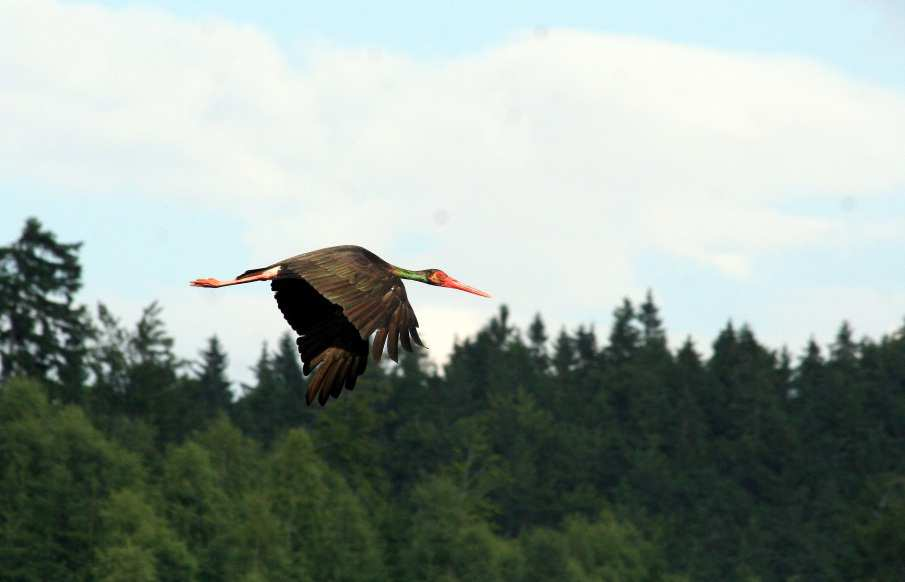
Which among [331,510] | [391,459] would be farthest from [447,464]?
[331,510]

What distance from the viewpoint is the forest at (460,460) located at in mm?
74438

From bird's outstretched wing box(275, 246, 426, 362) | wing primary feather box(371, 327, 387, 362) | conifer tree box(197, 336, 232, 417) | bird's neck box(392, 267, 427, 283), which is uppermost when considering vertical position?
conifer tree box(197, 336, 232, 417)

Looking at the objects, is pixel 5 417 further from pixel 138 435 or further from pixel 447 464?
pixel 447 464

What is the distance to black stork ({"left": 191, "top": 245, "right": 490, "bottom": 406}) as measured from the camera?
17.9 meters

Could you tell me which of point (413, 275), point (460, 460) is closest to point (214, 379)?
point (460, 460)

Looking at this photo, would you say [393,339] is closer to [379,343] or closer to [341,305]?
[379,343]

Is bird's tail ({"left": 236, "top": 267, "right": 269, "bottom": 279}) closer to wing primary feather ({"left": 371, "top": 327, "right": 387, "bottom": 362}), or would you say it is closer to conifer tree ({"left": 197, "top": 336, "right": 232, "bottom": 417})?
wing primary feather ({"left": 371, "top": 327, "right": 387, "bottom": 362})

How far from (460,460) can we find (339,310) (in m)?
88.7

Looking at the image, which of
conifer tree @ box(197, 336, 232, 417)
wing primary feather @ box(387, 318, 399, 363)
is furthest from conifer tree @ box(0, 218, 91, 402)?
wing primary feather @ box(387, 318, 399, 363)

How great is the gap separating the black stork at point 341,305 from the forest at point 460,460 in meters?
46.3

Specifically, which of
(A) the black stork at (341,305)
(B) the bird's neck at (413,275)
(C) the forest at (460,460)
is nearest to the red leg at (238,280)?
(A) the black stork at (341,305)

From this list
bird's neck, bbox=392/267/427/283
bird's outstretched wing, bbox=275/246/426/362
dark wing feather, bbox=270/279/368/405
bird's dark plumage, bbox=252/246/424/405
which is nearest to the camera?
bird's outstretched wing, bbox=275/246/426/362

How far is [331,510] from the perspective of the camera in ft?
268

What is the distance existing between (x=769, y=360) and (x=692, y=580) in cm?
3104
